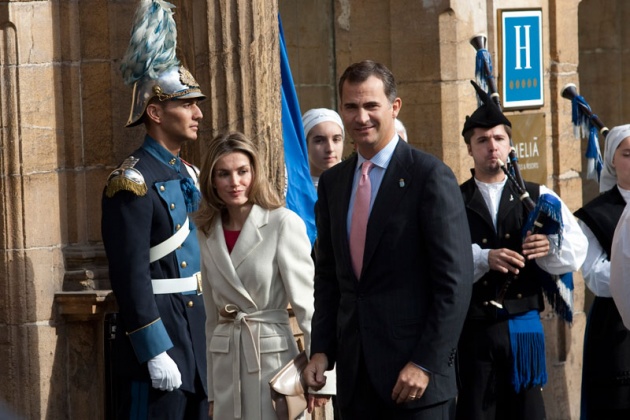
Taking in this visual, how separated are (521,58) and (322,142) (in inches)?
86.6

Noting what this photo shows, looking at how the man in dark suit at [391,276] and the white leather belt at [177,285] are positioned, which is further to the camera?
the white leather belt at [177,285]

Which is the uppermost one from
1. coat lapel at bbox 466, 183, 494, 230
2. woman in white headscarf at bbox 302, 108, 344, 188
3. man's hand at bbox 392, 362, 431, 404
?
woman in white headscarf at bbox 302, 108, 344, 188

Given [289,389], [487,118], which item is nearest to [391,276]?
[289,389]

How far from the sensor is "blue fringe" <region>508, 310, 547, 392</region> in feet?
23.5

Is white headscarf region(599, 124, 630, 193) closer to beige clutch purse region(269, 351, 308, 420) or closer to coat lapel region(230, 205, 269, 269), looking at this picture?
coat lapel region(230, 205, 269, 269)

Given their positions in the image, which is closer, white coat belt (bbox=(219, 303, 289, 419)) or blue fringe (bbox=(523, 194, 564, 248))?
white coat belt (bbox=(219, 303, 289, 419))

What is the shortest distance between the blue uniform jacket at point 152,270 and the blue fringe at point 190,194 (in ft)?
0.12

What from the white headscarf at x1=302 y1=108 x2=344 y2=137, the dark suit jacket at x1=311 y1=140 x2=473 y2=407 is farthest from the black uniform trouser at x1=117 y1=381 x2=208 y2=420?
the white headscarf at x1=302 y1=108 x2=344 y2=137

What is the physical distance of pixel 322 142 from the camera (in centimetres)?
849

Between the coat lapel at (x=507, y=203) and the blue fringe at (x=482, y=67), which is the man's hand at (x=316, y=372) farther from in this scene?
the blue fringe at (x=482, y=67)

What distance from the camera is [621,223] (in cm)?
644

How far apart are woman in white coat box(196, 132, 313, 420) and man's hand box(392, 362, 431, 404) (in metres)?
1.02

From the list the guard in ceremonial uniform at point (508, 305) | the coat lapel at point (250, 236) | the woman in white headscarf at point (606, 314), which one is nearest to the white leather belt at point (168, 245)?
the coat lapel at point (250, 236)

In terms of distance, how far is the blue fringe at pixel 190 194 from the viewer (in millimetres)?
6938
